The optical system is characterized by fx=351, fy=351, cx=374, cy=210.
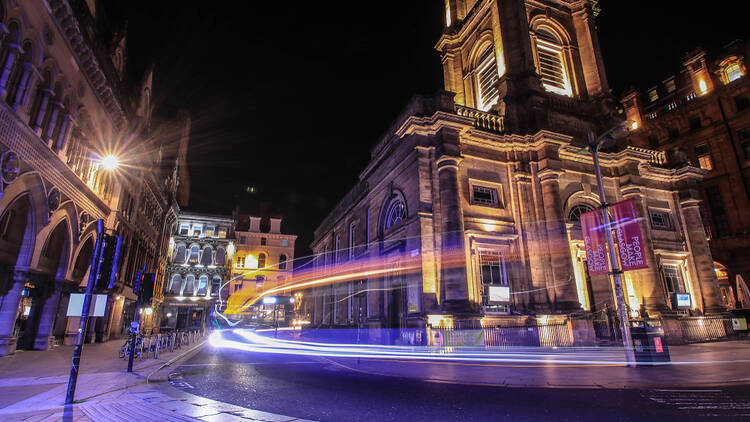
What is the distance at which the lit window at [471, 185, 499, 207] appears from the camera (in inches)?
829

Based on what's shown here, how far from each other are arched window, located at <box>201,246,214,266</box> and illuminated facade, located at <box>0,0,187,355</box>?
2211 cm

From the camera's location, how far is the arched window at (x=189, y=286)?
1883 inches

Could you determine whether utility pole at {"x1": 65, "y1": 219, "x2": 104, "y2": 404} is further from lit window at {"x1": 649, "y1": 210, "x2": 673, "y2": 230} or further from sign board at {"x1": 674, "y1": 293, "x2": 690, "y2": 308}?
lit window at {"x1": 649, "y1": 210, "x2": 673, "y2": 230}

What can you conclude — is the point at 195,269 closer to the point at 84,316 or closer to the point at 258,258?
the point at 258,258

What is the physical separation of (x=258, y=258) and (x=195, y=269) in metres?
11.0

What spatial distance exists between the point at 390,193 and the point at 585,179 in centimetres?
1304

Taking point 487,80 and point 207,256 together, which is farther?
point 207,256

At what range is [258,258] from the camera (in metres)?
58.2

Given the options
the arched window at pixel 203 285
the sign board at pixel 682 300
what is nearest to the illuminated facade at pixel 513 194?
the sign board at pixel 682 300

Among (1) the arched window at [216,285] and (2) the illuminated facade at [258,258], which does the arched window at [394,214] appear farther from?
(2) the illuminated facade at [258,258]

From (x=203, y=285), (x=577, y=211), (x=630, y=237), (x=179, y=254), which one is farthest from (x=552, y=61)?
(x=179, y=254)

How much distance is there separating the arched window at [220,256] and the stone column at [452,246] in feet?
133

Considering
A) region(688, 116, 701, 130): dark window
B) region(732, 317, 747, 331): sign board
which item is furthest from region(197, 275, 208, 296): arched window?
region(688, 116, 701, 130): dark window

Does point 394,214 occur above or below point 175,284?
above
